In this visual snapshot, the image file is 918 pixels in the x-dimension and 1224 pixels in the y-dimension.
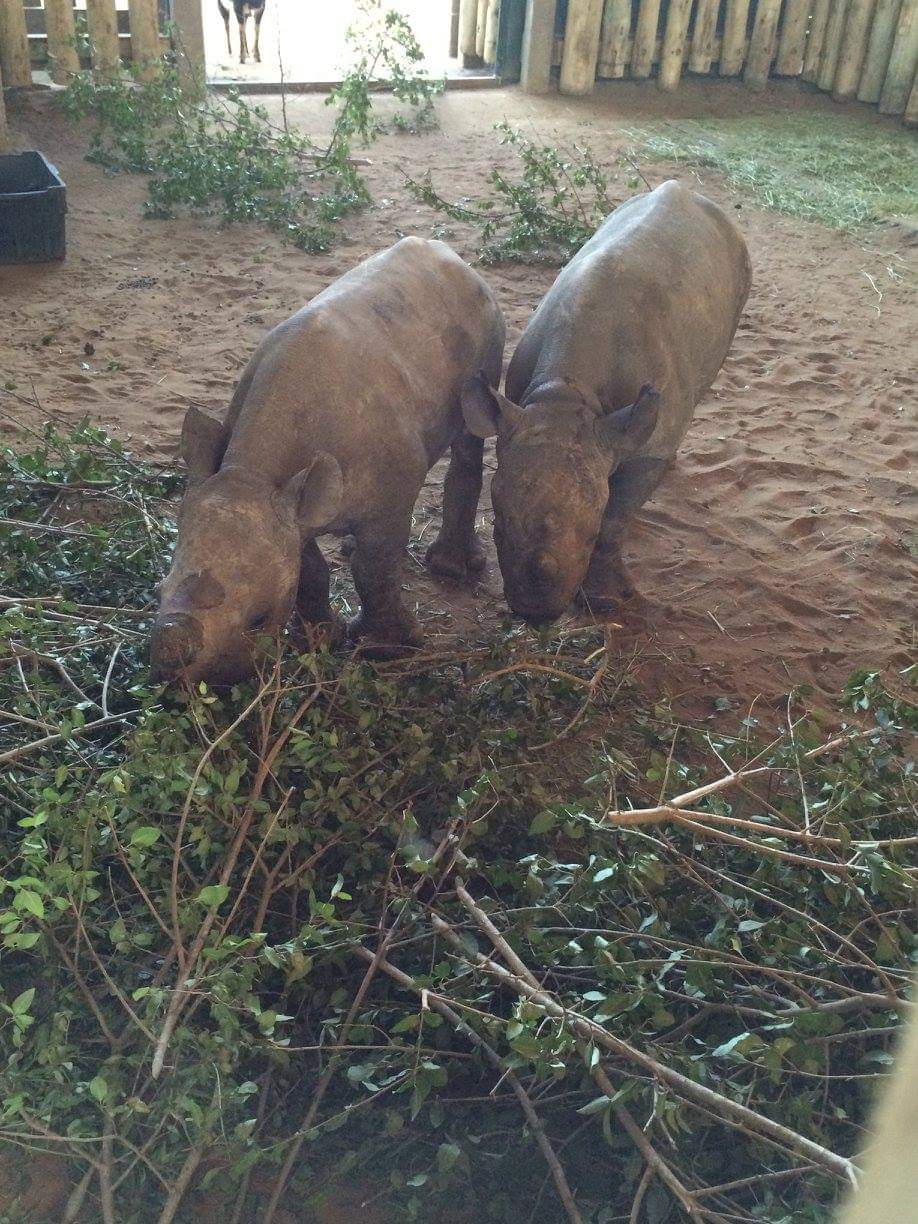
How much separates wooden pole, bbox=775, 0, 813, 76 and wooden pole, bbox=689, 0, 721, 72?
76 centimetres

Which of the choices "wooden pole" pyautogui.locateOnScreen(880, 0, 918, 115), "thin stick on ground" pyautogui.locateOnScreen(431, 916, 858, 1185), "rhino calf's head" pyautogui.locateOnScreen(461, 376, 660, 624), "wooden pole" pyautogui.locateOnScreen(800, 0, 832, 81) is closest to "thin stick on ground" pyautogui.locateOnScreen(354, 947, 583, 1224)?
"thin stick on ground" pyautogui.locateOnScreen(431, 916, 858, 1185)

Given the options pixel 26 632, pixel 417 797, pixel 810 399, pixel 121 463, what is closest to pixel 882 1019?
pixel 417 797

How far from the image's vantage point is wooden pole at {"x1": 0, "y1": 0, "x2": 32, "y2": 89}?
32.2 feet

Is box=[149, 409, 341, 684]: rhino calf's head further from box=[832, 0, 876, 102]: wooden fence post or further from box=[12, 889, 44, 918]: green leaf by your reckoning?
box=[832, 0, 876, 102]: wooden fence post

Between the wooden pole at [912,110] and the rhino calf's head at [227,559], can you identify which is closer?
the rhino calf's head at [227,559]

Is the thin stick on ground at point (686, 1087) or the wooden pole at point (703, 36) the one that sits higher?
the wooden pole at point (703, 36)

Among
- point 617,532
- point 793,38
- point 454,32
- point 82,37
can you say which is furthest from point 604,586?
point 454,32

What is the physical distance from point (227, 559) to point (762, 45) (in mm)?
11728

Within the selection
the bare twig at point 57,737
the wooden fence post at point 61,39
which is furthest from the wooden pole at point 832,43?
the bare twig at point 57,737

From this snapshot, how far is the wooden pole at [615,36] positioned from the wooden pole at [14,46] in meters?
5.89

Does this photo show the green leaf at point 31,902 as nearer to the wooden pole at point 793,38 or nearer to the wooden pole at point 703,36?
the wooden pole at point 703,36

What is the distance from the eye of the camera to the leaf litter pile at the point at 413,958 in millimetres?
2396

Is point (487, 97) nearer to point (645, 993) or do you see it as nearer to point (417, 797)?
point (417, 797)

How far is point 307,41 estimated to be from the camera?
13711 millimetres
